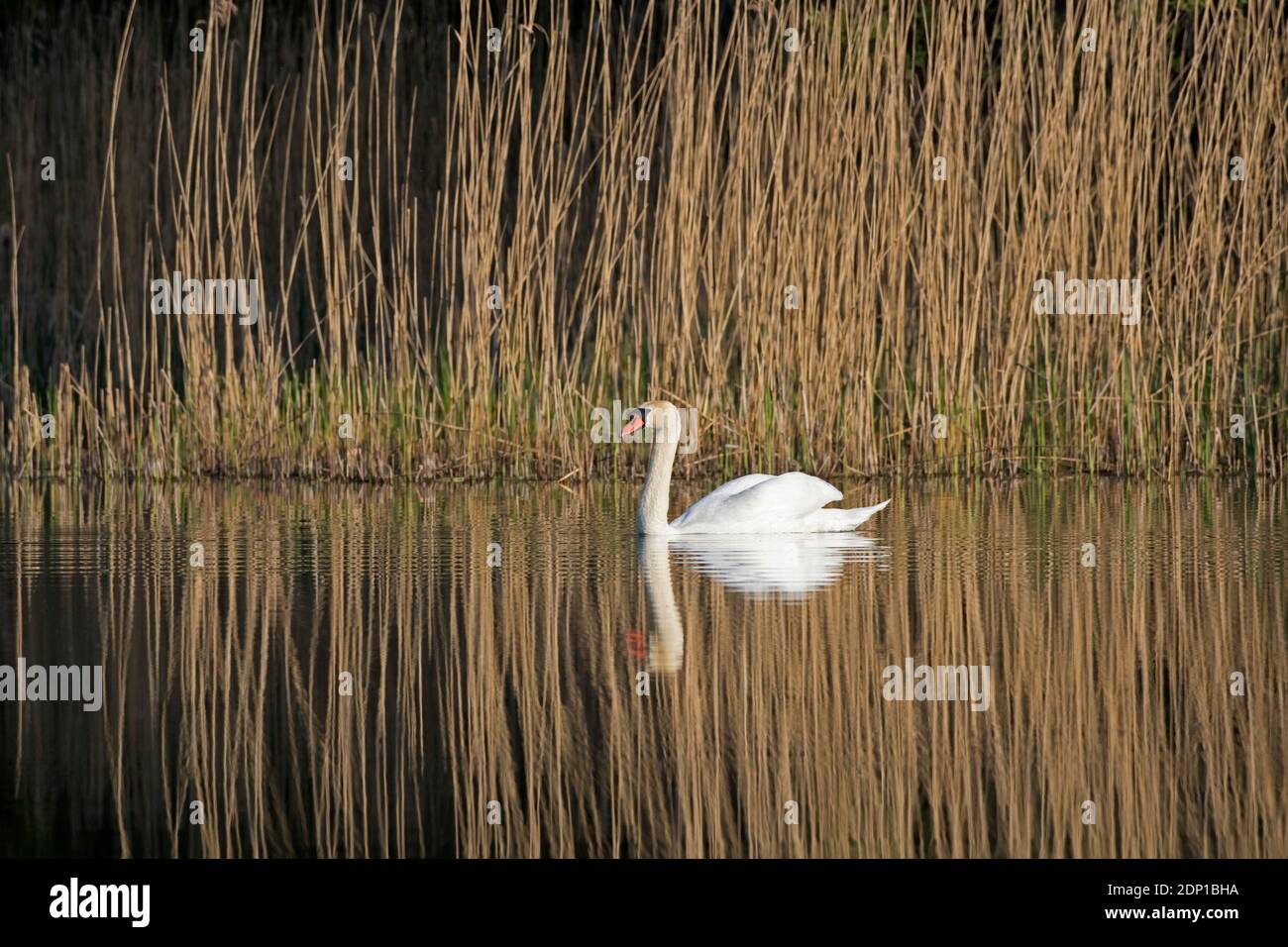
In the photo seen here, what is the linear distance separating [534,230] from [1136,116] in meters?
2.55

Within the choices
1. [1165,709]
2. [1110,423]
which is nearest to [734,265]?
[1110,423]

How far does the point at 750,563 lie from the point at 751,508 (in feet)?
1.58

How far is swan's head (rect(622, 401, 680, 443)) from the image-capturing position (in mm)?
7426

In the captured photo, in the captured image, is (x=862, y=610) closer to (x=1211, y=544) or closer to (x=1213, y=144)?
(x=1211, y=544)

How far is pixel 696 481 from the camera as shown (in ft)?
30.0

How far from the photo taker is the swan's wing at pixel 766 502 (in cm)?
696

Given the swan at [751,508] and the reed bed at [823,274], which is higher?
the reed bed at [823,274]

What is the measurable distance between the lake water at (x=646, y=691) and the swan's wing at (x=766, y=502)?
0.12m

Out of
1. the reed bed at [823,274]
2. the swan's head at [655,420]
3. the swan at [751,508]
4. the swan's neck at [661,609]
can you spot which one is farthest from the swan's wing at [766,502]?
the reed bed at [823,274]

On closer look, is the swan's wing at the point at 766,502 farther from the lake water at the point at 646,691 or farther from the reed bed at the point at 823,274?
the reed bed at the point at 823,274

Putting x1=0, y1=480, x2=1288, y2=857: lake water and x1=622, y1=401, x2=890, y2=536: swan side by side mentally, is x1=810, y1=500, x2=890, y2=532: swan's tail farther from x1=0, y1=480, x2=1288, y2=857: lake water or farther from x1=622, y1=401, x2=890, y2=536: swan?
x1=0, y1=480, x2=1288, y2=857: lake water

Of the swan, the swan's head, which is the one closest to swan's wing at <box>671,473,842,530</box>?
the swan

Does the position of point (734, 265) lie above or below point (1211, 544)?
above
